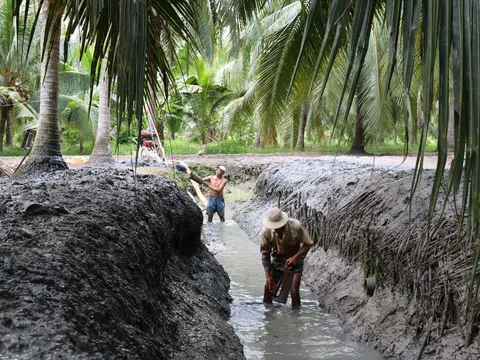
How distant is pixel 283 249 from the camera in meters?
7.38

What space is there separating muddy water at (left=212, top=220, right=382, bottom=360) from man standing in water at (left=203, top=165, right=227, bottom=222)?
226 inches

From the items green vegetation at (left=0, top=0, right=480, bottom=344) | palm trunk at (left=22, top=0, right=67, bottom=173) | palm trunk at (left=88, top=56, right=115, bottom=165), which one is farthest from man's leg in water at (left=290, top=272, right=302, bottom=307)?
palm trunk at (left=88, top=56, right=115, bottom=165)

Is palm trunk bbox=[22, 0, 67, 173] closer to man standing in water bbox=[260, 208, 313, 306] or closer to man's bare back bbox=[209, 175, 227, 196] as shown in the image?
man standing in water bbox=[260, 208, 313, 306]

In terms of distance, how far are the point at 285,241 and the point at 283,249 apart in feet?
0.45

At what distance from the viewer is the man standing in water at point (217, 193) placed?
1490 cm

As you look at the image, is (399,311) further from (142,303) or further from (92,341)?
(92,341)

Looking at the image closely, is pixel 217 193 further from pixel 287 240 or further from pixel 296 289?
pixel 287 240

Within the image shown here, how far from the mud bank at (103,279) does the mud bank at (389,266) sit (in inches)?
60.6

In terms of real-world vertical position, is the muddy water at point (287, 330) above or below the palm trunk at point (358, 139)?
below

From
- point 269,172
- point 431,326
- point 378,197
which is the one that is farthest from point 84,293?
point 269,172

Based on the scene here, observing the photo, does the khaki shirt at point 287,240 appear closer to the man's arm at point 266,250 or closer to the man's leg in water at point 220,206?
the man's arm at point 266,250

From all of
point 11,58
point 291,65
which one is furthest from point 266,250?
point 11,58

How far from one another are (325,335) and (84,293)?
3916 mm

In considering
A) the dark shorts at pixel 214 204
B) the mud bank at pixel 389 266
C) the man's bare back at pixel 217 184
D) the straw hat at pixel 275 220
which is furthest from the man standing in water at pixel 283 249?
the dark shorts at pixel 214 204
